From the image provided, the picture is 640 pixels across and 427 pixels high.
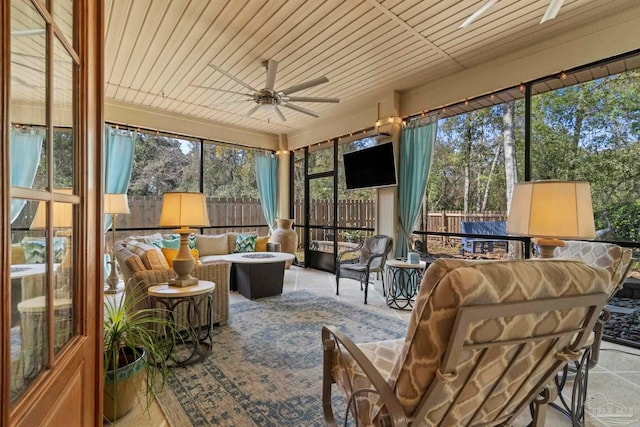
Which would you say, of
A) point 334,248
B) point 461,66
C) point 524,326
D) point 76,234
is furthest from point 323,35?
point 334,248

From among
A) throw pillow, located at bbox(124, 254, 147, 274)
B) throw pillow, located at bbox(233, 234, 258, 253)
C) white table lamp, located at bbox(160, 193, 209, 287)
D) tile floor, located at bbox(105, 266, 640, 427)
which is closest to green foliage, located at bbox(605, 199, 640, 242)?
tile floor, located at bbox(105, 266, 640, 427)

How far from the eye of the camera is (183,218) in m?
2.51

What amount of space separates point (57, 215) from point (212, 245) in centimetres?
445

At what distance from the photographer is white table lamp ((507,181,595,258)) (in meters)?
1.63

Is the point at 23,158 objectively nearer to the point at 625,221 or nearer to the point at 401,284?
the point at 401,284

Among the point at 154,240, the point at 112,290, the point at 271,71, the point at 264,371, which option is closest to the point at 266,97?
the point at 271,71

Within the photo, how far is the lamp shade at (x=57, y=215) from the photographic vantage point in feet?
2.71

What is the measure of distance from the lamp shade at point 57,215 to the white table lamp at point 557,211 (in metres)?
2.07

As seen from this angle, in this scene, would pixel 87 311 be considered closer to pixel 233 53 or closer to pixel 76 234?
pixel 76 234

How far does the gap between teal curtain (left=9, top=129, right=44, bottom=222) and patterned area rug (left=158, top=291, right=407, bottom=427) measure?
1583 millimetres

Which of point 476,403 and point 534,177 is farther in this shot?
point 534,177

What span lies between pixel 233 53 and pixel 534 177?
141 inches

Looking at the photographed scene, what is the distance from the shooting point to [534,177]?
3.38 metres

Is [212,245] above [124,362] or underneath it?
above
